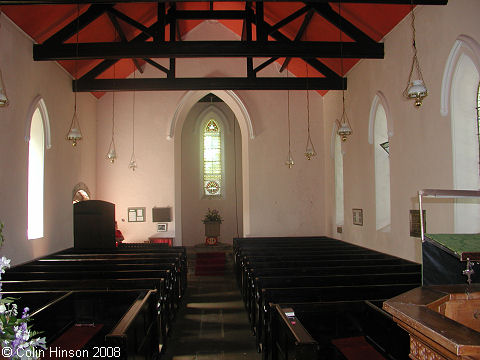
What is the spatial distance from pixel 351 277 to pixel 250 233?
21.9 feet

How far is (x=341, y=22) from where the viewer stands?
755 cm

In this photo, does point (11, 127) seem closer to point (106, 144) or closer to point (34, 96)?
point (34, 96)

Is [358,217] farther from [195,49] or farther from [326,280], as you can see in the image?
[195,49]

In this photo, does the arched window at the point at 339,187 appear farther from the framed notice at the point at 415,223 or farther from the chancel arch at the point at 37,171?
the chancel arch at the point at 37,171

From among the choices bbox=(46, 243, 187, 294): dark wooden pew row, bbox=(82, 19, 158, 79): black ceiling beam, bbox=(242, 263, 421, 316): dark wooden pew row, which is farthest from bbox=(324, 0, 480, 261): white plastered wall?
bbox=(82, 19, 158, 79): black ceiling beam

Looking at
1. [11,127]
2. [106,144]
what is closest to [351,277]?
[11,127]

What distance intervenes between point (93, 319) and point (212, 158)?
10943 millimetres

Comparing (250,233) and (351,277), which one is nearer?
(351,277)

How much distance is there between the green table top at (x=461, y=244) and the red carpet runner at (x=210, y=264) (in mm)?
7889

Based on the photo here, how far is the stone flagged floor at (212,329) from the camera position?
476cm

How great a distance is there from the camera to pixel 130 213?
11602mm

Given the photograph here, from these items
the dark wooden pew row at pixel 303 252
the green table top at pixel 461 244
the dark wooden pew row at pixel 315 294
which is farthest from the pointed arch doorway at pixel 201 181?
the green table top at pixel 461 244

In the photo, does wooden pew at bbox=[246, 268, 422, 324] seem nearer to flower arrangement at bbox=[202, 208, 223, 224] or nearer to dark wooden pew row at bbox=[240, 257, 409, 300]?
dark wooden pew row at bbox=[240, 257, 409, 300]

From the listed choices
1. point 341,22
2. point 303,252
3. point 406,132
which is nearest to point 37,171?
point 303,252
